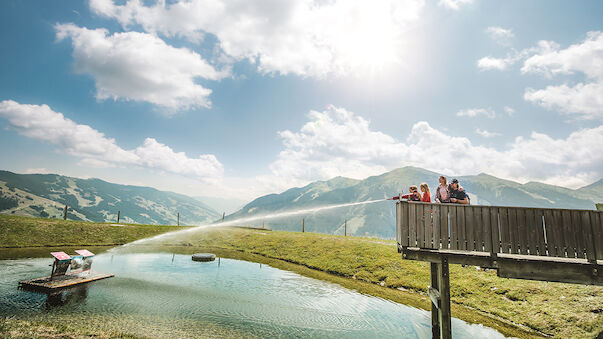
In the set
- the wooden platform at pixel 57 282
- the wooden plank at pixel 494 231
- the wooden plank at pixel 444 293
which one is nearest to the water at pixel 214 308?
the wooden platform at pixel 57 282

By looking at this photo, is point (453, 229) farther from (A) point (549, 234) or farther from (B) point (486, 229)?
(A) point (549, 234)

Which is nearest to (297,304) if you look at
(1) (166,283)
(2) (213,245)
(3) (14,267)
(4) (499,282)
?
(1) (166,283)

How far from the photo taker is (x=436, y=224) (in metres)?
14.0

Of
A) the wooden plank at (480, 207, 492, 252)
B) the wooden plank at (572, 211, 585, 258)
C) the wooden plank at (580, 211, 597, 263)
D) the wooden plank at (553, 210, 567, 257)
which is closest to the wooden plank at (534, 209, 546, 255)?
the wooden plank at (553, 210, 567, 257)

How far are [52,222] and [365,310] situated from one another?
2363 inches

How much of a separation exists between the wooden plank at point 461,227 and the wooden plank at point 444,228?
1.73 feet

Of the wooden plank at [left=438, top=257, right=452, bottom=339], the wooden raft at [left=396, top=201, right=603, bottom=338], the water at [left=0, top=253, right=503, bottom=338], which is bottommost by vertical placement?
the water at [left=0, top=253, right=503, bottom=338]

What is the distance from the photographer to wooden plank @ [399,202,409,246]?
557 inches

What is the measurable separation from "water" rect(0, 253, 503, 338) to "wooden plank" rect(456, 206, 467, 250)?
734 cm

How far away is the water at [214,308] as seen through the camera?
16.0 m

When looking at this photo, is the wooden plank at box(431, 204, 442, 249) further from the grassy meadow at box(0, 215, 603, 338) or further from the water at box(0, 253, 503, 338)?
the grassy meadow at box(0, 215, 603, 338)

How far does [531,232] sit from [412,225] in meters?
5.65

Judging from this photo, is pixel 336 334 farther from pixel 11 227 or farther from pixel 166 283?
pixel 11 227

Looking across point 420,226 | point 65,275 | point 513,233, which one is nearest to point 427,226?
point 420,226
